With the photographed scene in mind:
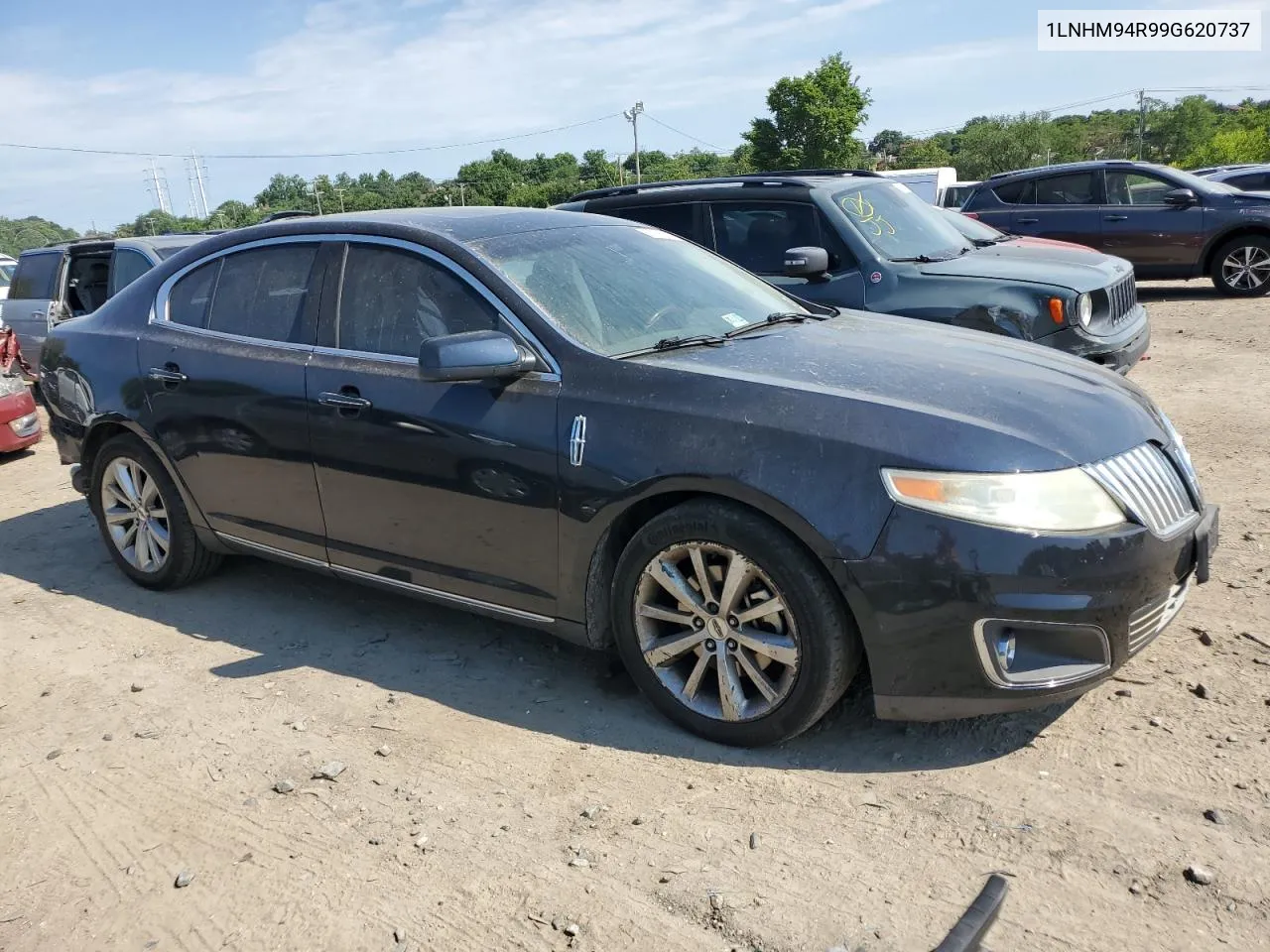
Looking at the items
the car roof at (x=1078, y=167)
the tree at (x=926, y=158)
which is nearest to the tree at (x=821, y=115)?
the tree at (x=926, y=158)

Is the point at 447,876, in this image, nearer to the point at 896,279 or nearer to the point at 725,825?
the point at 725,825

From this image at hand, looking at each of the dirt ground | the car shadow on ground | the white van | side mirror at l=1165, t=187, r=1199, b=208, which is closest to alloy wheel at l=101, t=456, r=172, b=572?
the car shadow on ground

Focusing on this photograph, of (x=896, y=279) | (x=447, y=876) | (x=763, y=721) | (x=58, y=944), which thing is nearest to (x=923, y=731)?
(x=763, y=721)

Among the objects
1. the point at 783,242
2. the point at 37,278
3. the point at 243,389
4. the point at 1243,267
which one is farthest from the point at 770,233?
the point at 37,278

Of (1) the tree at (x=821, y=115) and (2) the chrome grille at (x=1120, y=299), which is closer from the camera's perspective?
(2) the chrome grille at (x=1120, y=299)

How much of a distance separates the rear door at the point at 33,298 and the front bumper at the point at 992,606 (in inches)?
414

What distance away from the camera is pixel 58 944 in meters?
2.70

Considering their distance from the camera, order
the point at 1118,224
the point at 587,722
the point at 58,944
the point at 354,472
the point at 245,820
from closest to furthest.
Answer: the point at 58,944 < the point at 245,820 < the point at 587,722 < the point at 354,472 < the point at 1118,224

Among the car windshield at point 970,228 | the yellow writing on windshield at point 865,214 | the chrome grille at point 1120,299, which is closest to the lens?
the chrome grille at point 1120,299

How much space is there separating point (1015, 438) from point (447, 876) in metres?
2.02

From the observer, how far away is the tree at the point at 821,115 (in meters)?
73.8

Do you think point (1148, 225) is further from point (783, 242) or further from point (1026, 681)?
point (1026, 681)

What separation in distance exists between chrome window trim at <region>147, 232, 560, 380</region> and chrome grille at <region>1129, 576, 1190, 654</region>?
1.97 metres

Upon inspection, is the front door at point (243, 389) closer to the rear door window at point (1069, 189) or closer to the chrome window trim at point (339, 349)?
the chrome window trim at point (339, 349)
